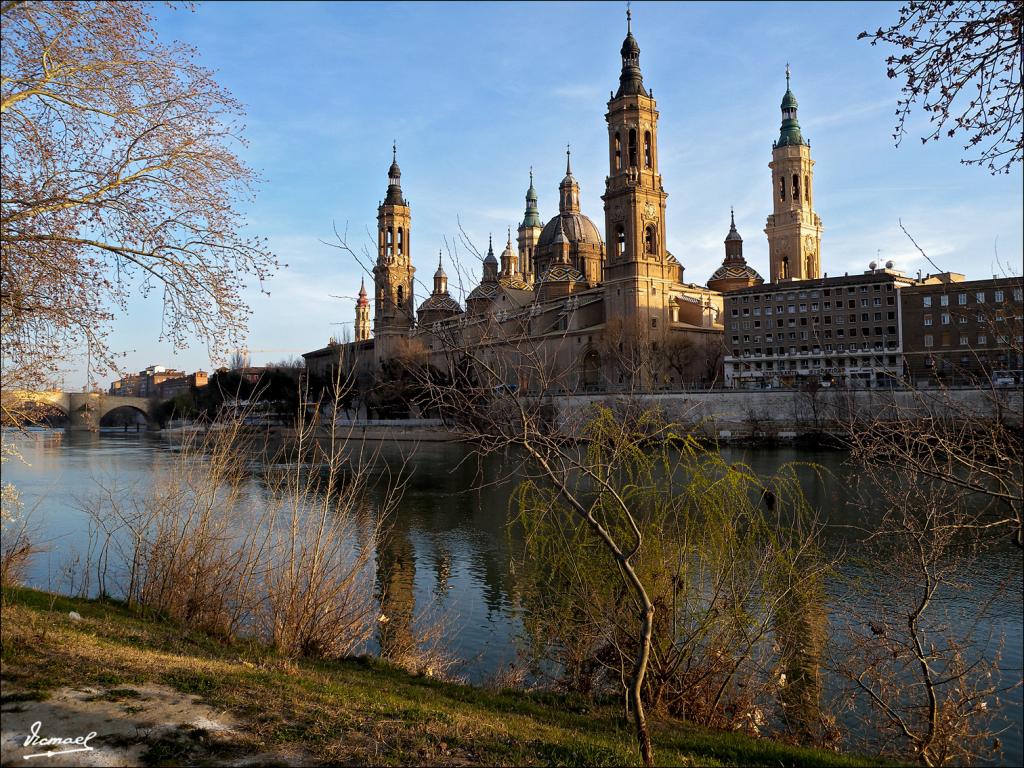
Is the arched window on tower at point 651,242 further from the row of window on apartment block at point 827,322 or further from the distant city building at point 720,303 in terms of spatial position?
the row of window on apartment block at point 827,322

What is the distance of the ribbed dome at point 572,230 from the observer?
8544cm

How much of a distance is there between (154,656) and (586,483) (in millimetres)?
14277

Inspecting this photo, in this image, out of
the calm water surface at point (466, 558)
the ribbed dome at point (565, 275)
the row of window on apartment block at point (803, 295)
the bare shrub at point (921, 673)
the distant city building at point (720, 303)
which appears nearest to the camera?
the bare shrub at point (921, 673)

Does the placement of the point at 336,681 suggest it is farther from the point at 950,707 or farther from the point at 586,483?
the point at 586,483

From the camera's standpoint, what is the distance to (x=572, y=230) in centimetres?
8619

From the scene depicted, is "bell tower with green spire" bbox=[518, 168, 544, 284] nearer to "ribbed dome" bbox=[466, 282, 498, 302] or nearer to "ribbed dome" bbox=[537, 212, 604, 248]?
"ribbed dome" bbox=[537, 212, 604, 248]

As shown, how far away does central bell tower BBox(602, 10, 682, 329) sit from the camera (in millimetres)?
62656

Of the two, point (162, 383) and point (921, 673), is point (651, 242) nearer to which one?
point (921, 673)

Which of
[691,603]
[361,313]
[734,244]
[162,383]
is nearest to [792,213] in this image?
[734,244]

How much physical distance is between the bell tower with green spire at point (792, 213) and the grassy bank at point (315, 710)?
3000 inches

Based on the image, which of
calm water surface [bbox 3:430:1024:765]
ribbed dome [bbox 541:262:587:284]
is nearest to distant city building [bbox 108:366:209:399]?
ribbed dome [bbox 541:262:587:284]

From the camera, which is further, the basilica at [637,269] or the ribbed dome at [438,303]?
the basilica at [637,269]

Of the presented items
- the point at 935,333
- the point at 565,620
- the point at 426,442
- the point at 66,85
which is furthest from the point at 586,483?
the point at 935,333

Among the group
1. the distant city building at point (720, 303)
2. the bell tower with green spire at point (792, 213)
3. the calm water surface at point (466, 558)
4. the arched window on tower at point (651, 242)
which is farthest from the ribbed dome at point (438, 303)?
the bell tower with green spire at point (792, 213)
